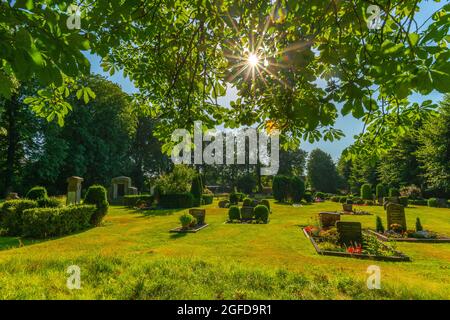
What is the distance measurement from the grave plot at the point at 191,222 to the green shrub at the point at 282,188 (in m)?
23.8

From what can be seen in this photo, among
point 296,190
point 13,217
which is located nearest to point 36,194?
point 13,217

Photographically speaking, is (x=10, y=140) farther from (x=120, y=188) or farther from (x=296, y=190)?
(x=296, y=190)

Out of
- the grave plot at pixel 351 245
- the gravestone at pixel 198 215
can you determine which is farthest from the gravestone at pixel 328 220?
the gravestone at pixel 198 215

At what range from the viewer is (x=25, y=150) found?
32.9 metres

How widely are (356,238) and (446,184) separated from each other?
95.2 ft

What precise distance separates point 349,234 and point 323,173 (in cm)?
5159

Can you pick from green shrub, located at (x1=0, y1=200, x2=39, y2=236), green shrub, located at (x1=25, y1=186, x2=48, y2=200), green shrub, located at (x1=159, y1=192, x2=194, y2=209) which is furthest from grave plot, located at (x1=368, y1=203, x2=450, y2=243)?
Answer: green shrub, located at (x1=159, y1=192, x2=194, y2=209)

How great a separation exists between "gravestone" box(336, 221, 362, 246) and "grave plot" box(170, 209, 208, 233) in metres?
8.05

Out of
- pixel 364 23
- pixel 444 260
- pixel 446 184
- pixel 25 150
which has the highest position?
pixel 25 150

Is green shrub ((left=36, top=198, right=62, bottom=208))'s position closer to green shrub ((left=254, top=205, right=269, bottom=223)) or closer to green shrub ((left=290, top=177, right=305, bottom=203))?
green shrub ((left=254, top=205, right=269, bottom=223))

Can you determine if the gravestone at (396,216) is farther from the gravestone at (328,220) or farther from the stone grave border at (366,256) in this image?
the stone grave border at (366,256)

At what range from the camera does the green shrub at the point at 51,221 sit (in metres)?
13.4
